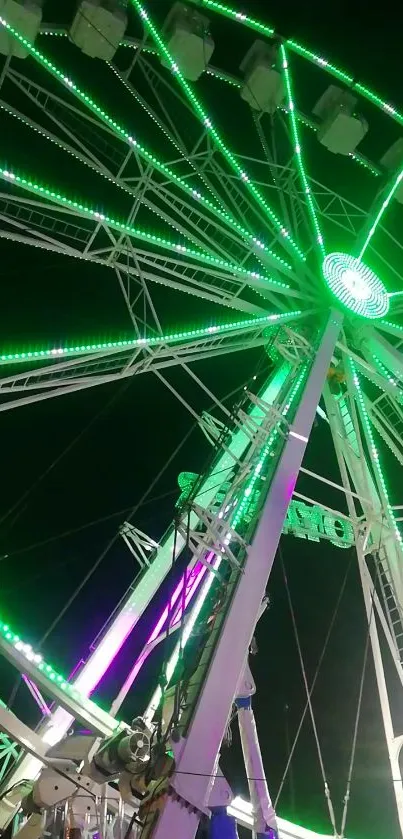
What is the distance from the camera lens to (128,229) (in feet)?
27.0

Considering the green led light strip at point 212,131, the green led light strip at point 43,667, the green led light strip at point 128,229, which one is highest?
the green led light strip at point 212,131

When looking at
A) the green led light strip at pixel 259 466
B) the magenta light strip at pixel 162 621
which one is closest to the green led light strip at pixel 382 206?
the green led light strip at pixel 259 466

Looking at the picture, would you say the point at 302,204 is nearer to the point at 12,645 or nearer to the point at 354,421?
the point at 354,421

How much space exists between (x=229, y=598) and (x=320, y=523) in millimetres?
6124

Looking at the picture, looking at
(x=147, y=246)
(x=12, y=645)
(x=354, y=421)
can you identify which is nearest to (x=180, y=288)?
(x=147, y=246)

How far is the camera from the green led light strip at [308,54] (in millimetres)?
9531

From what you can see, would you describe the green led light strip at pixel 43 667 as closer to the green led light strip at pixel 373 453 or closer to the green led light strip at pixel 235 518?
the green led light strip at pixel 235 518

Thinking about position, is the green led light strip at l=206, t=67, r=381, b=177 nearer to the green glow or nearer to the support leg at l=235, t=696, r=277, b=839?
the green glow

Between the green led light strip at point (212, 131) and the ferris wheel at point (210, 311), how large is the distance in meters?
0.03

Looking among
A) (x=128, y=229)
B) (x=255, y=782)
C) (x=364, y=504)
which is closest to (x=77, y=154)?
(x=128, y=229)

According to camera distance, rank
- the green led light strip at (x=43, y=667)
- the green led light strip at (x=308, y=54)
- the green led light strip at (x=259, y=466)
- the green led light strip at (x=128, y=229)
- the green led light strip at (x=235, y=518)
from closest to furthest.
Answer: the green led light strip at (x=43, y=667) → the green led light strip at (x=235, y=518) → the green led light strip at (x=259, y=466) → the green led light strip at (x=128, y=229) → the green led light strip at (x=308, y=54)

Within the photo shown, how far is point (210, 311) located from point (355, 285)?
→ 3261 mm

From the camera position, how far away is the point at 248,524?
616cm

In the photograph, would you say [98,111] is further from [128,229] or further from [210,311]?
[210,311]
